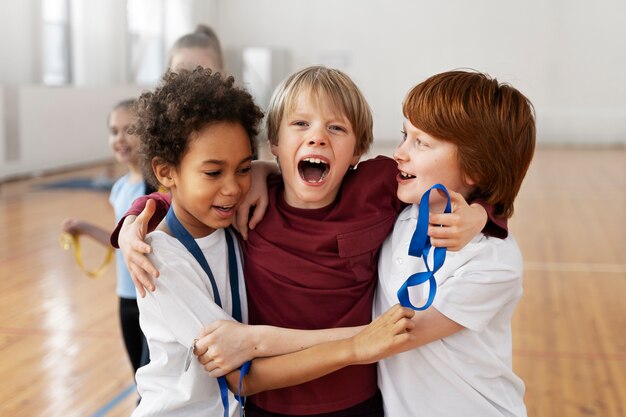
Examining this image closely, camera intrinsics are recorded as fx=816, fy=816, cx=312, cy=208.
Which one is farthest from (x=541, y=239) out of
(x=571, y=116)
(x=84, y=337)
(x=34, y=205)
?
(x=571, y=116)

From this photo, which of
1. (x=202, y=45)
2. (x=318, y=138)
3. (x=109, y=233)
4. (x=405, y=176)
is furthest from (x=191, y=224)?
(x=109, y=233)

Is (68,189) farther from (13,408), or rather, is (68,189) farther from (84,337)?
(13,408)

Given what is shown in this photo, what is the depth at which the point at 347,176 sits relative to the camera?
1613mm

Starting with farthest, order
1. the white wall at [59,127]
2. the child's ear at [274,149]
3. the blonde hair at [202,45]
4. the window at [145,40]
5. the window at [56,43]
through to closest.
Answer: the window at [145,40] < the window at [56,43] < the white wall at [59,127] < the blonde hair at [202,45] < the child's ear at [274,149]

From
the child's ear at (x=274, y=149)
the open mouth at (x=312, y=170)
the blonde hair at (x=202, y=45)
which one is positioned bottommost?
the open mouth at (x=312, y=170)

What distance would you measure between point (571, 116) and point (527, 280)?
10022 mm

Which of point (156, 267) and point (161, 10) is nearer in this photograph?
point (156, 267)

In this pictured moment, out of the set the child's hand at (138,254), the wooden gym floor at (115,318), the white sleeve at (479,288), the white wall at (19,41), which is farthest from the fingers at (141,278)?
the white wall at (19,41)

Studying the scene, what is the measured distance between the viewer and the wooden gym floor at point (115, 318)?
3.02 metres

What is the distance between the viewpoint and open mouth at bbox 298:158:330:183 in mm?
1543

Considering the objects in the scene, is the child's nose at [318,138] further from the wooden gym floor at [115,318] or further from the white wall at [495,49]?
the white wall at [495,49]

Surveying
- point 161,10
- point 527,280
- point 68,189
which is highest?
point 161,10

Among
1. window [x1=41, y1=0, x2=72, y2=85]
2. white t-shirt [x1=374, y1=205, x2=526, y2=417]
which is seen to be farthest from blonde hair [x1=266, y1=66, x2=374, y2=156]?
window [x1=41, y1=0, x2=72, y2=85]

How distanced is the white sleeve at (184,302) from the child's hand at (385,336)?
26 cm
